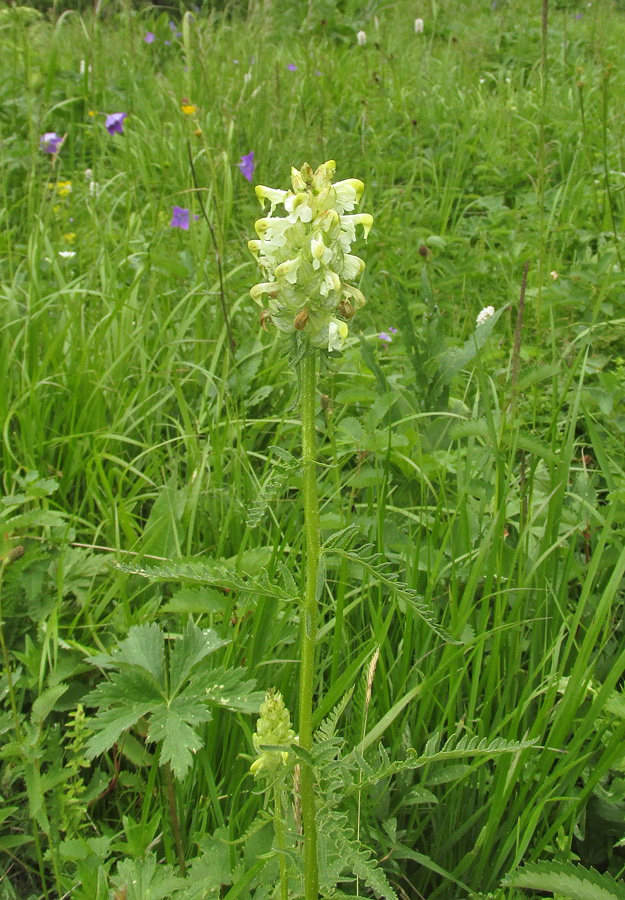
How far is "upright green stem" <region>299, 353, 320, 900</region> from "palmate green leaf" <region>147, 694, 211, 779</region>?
254 mm

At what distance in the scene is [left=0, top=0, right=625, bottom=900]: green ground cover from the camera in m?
1.12

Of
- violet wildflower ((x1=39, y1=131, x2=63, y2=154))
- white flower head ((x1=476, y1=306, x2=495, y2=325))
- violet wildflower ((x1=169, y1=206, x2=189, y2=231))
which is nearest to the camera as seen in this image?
white flower head ((x1=476, y1=306, x2=495, y2=325))

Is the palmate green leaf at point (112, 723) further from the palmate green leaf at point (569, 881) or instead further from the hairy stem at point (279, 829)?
the palmate green leaf at point (569, 881)

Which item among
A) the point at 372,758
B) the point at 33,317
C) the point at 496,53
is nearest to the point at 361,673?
the point at 372,758

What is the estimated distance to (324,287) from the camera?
87cm

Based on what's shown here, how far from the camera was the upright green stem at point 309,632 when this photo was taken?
90 cm

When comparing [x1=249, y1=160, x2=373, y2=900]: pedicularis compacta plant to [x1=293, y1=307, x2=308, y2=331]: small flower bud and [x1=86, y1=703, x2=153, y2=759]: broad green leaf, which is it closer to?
[x1=293, y1=307, x2=308, y2=331]: small flower bud

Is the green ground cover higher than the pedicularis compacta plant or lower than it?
lower

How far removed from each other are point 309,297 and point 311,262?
0.15 feet

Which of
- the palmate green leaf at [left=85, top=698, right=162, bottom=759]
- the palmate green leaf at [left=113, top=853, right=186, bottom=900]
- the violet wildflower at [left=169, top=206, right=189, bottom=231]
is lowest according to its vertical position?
the palmate green leaf at [left=113, top=853, right=186, bottom=900]

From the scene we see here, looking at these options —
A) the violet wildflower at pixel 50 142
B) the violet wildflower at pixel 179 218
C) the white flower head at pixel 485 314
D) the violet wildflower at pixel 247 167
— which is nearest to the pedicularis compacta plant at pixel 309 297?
the white flower head at pixel 485 314

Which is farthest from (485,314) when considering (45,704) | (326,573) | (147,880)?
(147,880)

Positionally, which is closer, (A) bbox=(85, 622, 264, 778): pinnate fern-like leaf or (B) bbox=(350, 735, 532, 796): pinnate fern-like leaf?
(B) bbox=(350, 735, 532, 796): pinnate fern-like leaf

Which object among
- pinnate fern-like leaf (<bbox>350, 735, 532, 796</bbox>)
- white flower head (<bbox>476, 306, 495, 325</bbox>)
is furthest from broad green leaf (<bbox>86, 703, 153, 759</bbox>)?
white flower head (<bbox>476, 306, 495, 325</bbox>)
